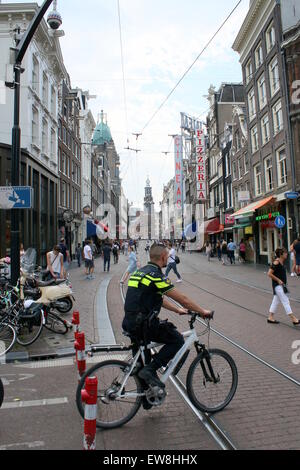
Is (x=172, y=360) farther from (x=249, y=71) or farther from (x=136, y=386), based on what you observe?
(x=249, y=71)

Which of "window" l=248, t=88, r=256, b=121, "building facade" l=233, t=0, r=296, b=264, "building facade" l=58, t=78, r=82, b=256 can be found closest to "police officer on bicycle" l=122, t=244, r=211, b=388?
"building facade" l=233, t=0, r=296, b=264

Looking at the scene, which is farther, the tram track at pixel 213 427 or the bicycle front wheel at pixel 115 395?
the bicycle front wheel at pixel 115 395

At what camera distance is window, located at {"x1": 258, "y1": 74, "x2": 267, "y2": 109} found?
24519 millimetres

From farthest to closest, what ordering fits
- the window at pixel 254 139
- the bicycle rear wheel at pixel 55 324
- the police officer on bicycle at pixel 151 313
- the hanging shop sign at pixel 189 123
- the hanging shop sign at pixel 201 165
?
the hanging shop sign at pixel 189 123 → the hanging shop sign at pixel 201 165 → the window at pixel 254 139 → the bicycle rear wheel at pixel 55 324 → the police officer on bicycle at pixel 151 313

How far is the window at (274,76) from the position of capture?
22.1 m

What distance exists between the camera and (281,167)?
73.3 ft

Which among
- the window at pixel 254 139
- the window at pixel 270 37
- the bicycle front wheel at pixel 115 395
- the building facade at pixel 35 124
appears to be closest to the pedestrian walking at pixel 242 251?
the window at pixel 254 139

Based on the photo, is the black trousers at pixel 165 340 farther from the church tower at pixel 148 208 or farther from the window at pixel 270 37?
the church tower at pixel 148 208

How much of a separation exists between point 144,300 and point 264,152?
2357 cm

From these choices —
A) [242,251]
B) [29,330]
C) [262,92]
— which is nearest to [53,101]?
[262,92]

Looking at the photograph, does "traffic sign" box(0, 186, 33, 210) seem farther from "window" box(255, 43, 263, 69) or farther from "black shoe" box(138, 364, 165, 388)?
"window" box(255, 43, 263, 69)

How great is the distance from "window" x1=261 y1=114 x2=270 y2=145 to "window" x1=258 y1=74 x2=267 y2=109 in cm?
95

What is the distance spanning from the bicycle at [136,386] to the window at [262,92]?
2411 centimetres

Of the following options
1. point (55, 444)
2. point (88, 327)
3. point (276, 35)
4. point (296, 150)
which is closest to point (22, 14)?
point (276, 35)
